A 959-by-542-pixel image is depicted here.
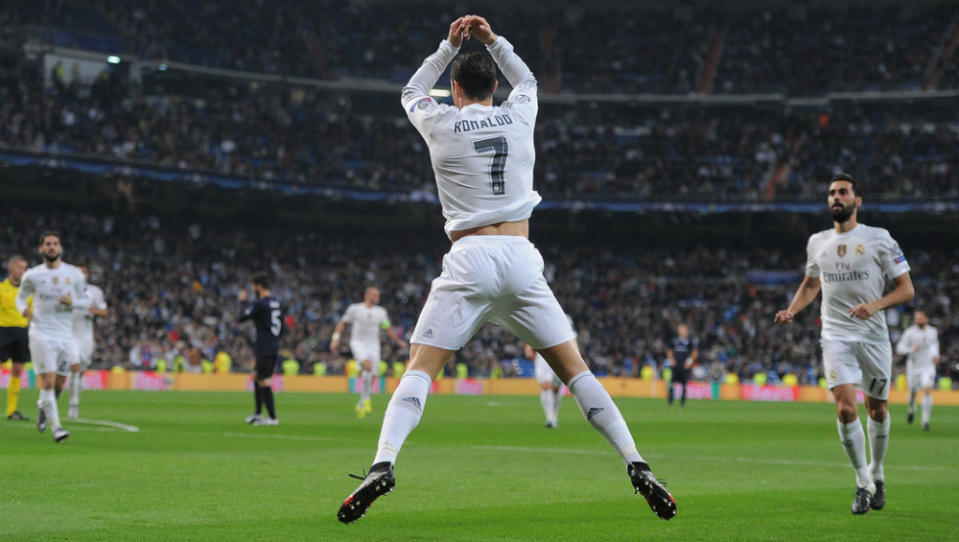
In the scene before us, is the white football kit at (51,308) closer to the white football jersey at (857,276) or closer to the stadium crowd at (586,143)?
the white football jersey at (857,276)

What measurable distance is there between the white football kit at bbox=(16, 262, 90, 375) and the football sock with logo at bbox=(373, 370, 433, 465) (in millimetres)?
9534

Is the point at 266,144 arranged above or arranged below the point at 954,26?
below

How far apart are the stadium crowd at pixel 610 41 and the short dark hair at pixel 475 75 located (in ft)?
153

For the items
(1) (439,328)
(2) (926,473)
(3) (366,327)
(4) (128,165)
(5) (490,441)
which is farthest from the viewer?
(4) (128,165)

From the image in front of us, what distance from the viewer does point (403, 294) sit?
50750mm

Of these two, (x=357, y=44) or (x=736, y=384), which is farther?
(x=357, y=44)

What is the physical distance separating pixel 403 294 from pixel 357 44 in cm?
1437

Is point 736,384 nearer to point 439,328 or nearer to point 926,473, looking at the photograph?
point 926,473

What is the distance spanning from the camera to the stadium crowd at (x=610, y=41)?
53500 millimetres

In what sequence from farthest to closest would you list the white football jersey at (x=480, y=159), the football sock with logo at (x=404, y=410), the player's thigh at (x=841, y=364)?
the player's thigh at (x=841, y=364)
the white football jersey at (x=480, y=159)
the football sock with logo at (x=404, y=410)

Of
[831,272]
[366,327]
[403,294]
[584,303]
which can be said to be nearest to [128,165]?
[403,294]

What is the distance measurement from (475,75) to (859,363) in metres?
5.05

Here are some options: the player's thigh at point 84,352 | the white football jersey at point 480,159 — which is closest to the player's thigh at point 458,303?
the white football jersey at point 480,159

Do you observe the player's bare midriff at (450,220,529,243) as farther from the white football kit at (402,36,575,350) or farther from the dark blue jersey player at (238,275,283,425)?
the dark blue jersey player at (238,275,283,425)
